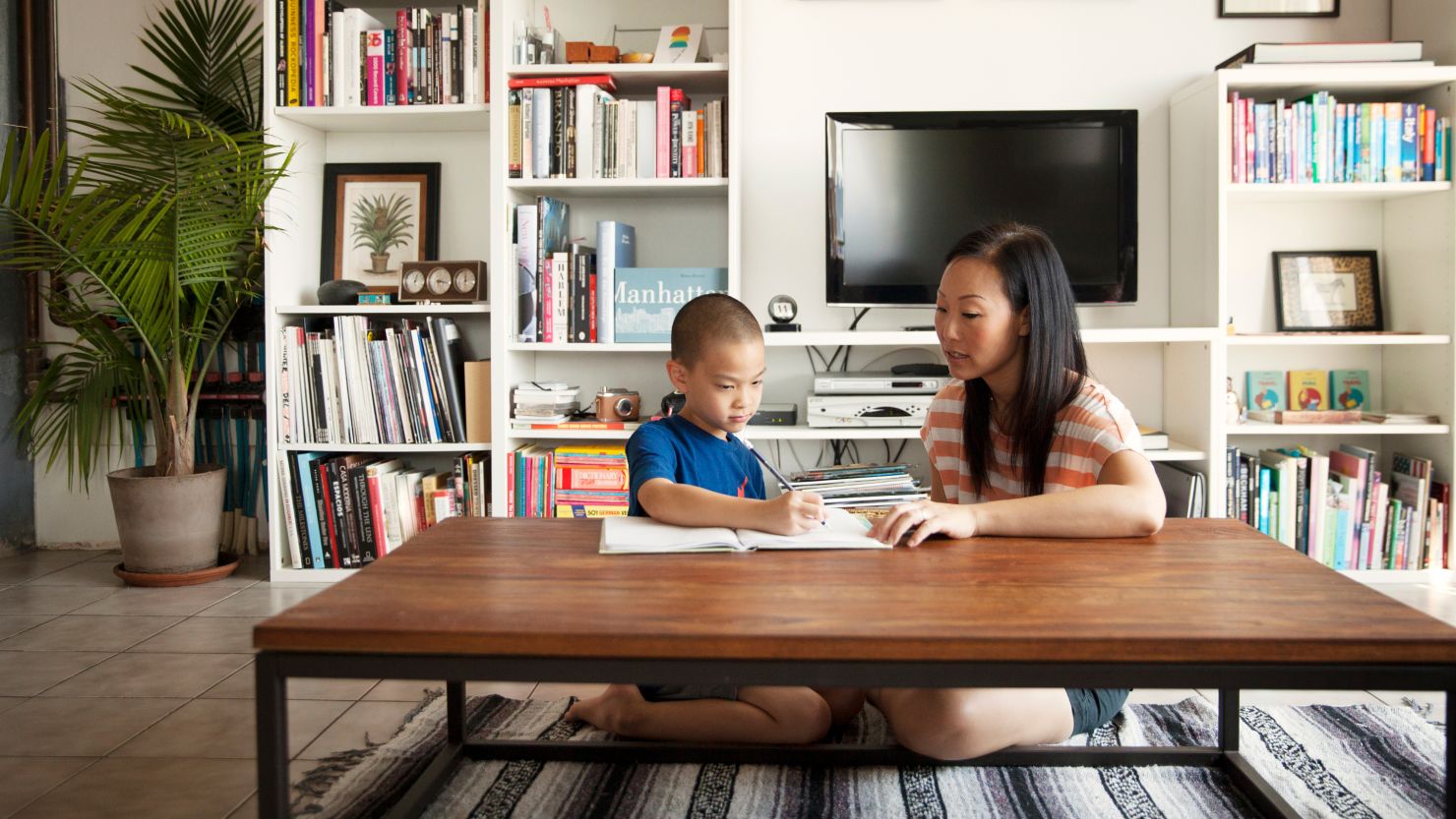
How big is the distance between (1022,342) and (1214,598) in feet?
2.01

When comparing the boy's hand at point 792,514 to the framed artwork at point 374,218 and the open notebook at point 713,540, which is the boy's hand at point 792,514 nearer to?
the open notebook at point 713,540

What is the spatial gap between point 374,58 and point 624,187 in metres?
0.78

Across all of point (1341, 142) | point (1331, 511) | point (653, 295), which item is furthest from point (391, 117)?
point (1331, 511)

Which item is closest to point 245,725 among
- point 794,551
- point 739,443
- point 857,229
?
point 739,443

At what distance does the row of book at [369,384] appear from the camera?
10.3 feet

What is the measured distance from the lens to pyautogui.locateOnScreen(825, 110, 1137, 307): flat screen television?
10.0 feet

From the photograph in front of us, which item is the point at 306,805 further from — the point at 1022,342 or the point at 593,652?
the point at 1022,342

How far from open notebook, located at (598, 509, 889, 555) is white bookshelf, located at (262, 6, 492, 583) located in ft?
5.88

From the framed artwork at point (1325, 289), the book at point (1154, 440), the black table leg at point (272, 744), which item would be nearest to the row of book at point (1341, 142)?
the framed artwork at point (1325, 289)

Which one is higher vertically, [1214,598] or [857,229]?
[857,229]

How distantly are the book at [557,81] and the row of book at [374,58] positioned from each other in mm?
90

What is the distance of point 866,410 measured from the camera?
2992 mm

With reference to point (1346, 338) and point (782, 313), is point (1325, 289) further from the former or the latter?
point (782, 313)

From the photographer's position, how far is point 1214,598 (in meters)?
1.11
